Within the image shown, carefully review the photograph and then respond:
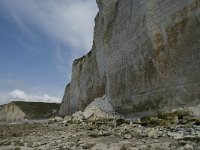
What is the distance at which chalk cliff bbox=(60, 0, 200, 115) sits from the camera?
71.3ft

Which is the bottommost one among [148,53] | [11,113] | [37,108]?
[148,53]

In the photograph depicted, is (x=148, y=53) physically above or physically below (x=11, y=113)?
below

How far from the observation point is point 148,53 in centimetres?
2708

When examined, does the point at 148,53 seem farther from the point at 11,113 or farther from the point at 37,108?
the point at 11,113

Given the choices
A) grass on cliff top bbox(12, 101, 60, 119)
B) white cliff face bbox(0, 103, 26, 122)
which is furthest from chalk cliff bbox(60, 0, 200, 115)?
white cliff face bbox(0, 103, 26, 122)

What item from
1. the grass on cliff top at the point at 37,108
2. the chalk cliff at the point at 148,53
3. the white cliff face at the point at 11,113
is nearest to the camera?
the chalk cliff at the point at 148,53

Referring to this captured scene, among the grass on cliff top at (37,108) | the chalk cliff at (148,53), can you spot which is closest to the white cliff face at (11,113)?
the grass on cliff top at (37,108)

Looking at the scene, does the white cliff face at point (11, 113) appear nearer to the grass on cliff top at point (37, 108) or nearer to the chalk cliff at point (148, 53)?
the grass on cliff top at point (37, 108)

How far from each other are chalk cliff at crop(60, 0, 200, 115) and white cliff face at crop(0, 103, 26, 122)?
59220 mm

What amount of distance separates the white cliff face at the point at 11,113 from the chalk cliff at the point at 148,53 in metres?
59.2

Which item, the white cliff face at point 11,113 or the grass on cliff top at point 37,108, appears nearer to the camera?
the grass on cliff top at point 37,108

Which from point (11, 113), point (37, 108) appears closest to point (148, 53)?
point (37, 108)

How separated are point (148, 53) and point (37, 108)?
80.8 m

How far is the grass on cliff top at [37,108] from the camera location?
97750 mm
